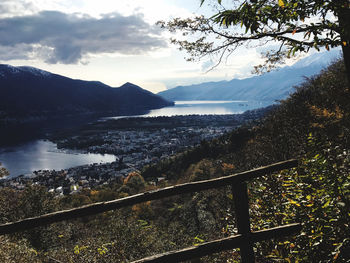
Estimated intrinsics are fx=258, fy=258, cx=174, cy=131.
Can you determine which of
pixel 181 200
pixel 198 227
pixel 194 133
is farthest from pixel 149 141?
pixel 198 227

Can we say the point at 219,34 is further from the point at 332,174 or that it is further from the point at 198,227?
the point at 198,227

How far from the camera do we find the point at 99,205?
2.76 m

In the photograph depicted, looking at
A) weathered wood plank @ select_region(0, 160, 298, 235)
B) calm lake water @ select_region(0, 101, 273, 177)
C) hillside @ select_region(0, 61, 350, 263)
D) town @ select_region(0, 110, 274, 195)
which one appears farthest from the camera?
calm lake water @ select_region(0, 101, 273, 177)

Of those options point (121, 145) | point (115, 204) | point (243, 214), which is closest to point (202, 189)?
point (243, 214)

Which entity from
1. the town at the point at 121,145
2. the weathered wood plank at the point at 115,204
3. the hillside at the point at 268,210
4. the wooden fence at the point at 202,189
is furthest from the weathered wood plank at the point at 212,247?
the town at the point at 121,145

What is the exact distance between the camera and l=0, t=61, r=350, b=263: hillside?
3.20m

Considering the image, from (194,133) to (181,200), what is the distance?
333 ft

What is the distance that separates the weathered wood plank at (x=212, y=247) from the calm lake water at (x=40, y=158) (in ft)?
342

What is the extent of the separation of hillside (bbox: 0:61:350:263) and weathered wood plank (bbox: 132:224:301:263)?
261mm

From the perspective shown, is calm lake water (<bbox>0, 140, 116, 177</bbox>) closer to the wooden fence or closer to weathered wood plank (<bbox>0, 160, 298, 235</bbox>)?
weathered wood plank (<bbox>0, 160, 298, 235</bbox>)

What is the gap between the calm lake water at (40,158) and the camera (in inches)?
4001

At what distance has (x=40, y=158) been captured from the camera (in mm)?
117250

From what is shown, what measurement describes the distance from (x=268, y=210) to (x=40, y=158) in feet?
426

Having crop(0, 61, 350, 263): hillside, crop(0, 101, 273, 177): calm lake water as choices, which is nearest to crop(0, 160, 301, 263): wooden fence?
crop(0, 61, 350, 263): hillside
